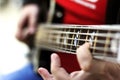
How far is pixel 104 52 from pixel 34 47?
48 centimetres

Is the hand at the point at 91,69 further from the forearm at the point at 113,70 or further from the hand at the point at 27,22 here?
the hand at the point at 27,22

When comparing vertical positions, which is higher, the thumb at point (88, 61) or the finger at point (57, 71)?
the thumb at point (88, 61)

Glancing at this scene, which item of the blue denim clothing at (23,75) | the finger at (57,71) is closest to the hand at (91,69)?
the finger at (57,71)

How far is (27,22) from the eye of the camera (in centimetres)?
92

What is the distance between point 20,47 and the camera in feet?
3.34

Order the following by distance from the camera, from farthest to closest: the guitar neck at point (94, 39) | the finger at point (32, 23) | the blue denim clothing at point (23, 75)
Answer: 1. the finger at point (32, 23)
2. the blue denim clothing at point (23, 75)
3. the guitar neck at point (94, 39)

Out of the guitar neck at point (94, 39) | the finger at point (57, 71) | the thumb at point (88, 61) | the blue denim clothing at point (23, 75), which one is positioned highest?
the guitar neck at point (94, 39)

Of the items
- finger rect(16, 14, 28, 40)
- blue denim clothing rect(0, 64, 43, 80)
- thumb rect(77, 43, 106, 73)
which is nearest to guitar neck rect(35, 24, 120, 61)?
thumb rect(77, 43, 106, 73)

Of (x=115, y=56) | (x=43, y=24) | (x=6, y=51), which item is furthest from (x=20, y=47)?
(x=115, y=56)

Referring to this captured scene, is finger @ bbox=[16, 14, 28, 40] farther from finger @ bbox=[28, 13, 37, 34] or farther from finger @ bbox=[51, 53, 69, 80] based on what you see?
finger @ bbox=[51, 53, 69, 80]

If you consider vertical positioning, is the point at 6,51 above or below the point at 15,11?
below

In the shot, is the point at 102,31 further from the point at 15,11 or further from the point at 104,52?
the point at 15,11

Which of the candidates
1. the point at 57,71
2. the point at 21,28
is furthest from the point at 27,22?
the point at 57,71

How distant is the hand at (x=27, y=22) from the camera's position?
896mm
